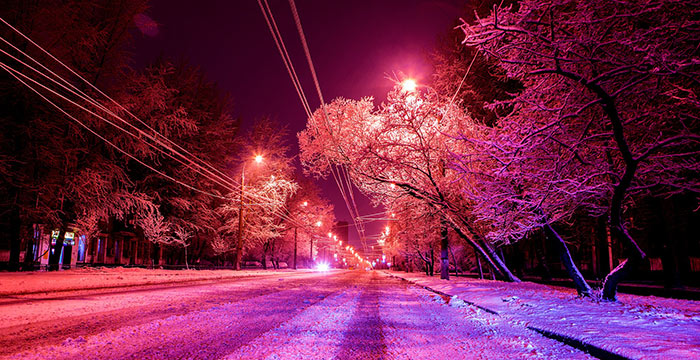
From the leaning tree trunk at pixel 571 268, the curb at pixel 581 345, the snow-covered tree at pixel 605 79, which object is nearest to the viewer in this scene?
the curb at pixel 581 345

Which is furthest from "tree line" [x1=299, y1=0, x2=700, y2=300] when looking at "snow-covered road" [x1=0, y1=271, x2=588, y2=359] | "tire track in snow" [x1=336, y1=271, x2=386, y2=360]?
→ "tire track in snow" [x1=336, y1=271, x2=386, y2=360]

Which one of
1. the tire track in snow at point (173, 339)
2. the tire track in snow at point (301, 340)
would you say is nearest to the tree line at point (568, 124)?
the tire track in snow at point (301, 340)

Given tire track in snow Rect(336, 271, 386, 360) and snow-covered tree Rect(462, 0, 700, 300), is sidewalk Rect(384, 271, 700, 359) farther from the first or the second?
tire track in snow Rect(336, 271, 386, 360)

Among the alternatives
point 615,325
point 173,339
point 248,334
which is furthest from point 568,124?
point 173,339

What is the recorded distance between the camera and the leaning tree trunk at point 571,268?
378 inches

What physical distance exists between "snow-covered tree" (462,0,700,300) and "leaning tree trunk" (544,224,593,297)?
1.06 meters

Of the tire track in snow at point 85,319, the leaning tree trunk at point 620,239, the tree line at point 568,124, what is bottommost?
the tire track in snow at point 85,319

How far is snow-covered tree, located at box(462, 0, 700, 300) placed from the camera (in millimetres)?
5621

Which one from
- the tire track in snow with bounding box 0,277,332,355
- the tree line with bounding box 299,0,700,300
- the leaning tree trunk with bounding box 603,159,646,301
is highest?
the tree line with bounding box 299,0,700,300

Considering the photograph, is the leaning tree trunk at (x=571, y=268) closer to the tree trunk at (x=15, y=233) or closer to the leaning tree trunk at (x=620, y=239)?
the leaning tree trunk at (x=620, y=239)

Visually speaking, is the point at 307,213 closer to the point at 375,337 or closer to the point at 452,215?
the point at 452,215

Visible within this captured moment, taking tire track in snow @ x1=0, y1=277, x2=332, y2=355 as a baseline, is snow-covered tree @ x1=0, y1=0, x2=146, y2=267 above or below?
above

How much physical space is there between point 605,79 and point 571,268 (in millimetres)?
5999

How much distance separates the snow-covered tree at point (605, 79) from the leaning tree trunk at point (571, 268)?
1.06 meters
